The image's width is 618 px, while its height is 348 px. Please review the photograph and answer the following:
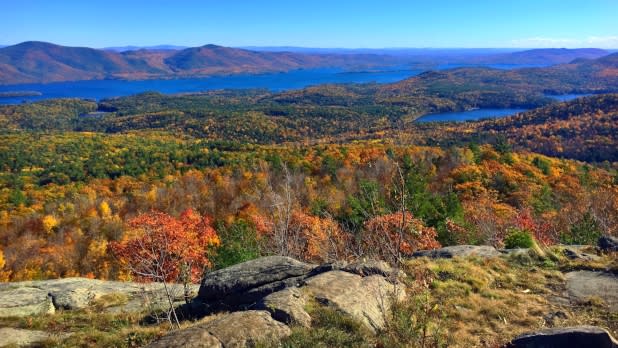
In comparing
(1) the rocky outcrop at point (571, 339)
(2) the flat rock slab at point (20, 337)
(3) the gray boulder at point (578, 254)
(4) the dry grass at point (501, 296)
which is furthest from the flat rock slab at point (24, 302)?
(3) the gray boulder at point (578, 254)

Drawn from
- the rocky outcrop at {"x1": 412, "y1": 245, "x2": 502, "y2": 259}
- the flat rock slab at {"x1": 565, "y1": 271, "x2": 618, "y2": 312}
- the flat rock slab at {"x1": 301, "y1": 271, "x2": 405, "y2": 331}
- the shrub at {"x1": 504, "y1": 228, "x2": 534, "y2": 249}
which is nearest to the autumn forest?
the shrub at {"x1": 504, "y1": 228, "x2": 534, "y2": 249}

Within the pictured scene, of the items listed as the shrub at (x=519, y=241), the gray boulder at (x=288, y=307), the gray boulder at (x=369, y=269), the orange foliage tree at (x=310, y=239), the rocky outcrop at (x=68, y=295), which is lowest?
the orange foliage tree at (x=310, y=239)

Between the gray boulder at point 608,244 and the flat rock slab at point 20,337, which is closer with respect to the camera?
the flat rock slab at point 20,337

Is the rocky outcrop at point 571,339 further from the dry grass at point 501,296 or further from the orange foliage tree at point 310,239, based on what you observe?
the orange foliage tree at point 310,239

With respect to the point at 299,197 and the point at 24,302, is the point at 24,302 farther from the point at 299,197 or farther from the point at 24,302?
the point at 299,197

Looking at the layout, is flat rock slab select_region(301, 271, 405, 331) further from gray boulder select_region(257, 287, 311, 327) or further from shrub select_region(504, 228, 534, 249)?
shrub select_region(504, 228, 534, 249)

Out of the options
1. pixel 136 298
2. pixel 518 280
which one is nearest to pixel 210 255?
pixel 136 298
